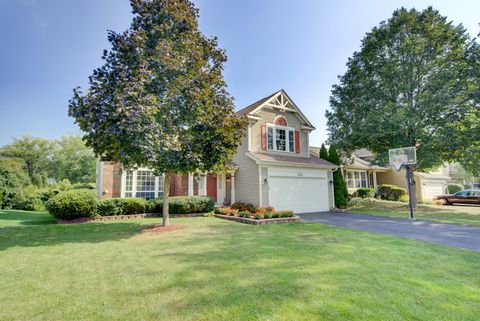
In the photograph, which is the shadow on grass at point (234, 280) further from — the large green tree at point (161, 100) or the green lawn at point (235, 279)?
the large green tree at point (161, 100)

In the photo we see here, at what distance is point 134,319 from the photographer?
10.0ft

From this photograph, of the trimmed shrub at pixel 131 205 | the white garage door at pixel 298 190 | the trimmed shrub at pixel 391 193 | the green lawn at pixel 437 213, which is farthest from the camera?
the trimmed shrub at pixel 391 193

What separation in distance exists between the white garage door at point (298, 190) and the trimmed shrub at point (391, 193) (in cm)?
1355

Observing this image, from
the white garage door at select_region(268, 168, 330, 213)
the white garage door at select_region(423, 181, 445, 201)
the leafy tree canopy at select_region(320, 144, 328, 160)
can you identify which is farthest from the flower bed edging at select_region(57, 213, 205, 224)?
the white garage door at select_region(423, 181, 445, 201)

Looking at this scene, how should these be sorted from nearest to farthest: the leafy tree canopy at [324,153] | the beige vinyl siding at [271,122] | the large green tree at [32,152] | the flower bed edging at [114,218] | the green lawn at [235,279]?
the green lawn at [235,279]
the flower bed edging at [114,218]
the beige vinyl siding at [271,122]
the leafy tree canopy at [324,153]
the large green tree at [32,152]

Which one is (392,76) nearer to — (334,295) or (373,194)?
(373,194)

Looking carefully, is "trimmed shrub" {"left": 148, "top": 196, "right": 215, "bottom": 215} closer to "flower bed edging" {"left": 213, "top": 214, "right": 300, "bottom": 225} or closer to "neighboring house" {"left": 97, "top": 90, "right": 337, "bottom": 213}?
"neighboring house" {"left": 97, "top": 90, "right": 337, "bottom": 213}

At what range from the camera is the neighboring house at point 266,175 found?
582 inches

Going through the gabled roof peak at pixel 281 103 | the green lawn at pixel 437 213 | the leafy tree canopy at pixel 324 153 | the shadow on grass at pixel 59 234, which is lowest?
the green lawn at pixel 437 213

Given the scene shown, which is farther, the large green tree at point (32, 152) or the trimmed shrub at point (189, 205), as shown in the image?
the large green tree at point (32, 152)

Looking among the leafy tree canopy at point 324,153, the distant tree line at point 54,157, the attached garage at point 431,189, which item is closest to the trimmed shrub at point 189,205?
the leafy tree canopy at point 324,153

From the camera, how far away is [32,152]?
37.7 metres

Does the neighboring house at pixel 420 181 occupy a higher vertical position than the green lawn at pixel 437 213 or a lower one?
higher

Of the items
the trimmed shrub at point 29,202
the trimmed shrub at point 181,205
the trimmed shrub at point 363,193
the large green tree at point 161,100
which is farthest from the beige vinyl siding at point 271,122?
the trimmed shrub at point 29,202
